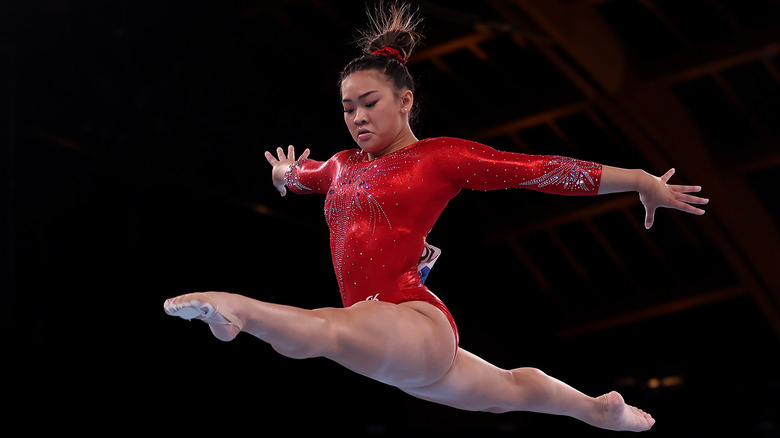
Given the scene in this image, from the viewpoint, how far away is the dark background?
5.95m

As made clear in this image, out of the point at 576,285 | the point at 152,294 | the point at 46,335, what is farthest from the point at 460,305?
the point at 46,335

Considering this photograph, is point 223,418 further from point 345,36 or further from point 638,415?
point 638,415

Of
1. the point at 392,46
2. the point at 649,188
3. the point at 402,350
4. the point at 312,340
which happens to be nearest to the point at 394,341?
the point at 402,350

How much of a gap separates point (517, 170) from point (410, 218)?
0.36 m

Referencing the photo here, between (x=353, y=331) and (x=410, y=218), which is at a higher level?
(x=410, y=218)

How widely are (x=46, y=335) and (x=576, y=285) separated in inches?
282

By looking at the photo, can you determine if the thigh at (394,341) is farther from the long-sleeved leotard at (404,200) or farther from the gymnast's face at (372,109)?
the gymnast's face at (372,109)

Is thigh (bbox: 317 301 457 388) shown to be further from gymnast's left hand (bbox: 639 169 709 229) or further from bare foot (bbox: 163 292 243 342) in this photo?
gymnast's left hand (bbox: 639 169 709 229)

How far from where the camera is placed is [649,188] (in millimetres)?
2695

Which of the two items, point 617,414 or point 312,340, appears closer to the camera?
point 312,340

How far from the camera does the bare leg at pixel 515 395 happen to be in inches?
112

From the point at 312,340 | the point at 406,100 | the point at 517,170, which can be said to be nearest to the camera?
the point at 312,340

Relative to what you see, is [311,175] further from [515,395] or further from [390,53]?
[515,395]

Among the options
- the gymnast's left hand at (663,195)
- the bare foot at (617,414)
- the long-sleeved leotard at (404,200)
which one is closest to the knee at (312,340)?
the long-sleeved leotard at (404,200)
